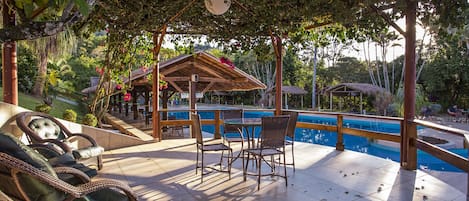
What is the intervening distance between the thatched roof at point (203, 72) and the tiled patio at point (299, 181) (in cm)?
464

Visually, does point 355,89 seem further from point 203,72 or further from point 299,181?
point 299,181

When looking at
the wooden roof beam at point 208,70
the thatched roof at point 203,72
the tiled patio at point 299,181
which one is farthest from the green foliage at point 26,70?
the tiled patio at point 299,181

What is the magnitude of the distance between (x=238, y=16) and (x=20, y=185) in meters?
4.60

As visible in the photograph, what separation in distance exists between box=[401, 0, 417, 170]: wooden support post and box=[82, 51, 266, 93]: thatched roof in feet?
19.3

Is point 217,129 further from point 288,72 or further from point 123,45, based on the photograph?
point 288,72

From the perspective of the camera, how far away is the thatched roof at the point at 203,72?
9.65m

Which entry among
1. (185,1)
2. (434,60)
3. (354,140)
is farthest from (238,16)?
(434,60)

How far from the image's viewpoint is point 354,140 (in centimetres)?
1141

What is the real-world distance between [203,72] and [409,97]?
7.76m

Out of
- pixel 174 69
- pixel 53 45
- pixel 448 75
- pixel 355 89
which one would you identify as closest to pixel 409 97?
pixel 174 69

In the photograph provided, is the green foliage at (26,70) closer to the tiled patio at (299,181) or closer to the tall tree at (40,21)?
the tiled patio at (299,181)

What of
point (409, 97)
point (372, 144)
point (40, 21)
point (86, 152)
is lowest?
point (372, 144)

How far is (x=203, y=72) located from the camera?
11.2 m

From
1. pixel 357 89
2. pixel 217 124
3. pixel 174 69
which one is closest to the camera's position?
pixel 217 124
